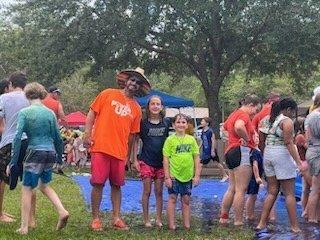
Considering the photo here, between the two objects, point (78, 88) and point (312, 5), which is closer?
point (312, 5)

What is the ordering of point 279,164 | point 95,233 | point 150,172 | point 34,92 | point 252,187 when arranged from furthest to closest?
point 252,187 → point 150,172 → point 279,164 → point 95,233 → point 34,92

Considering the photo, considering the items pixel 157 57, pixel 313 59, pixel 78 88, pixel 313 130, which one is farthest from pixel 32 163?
pixel 78 88

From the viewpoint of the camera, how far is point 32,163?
6.85 meters

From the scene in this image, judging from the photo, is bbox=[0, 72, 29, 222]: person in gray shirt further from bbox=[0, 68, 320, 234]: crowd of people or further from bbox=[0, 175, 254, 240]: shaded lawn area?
bbox=[0, 175, 254, 240]: shaded lawn area

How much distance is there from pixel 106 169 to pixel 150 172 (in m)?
0.70

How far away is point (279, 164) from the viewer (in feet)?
24.7

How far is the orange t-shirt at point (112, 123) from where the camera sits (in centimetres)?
738

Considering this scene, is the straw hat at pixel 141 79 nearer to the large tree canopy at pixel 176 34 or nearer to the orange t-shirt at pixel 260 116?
the orange t-shirt at pixel 260 116

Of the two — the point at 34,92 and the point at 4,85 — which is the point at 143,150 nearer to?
the point at 34,92

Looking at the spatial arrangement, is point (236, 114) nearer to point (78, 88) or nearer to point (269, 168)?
point (269, 168)

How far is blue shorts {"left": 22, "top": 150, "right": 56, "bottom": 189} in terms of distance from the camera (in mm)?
6848

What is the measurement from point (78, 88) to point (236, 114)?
53133 mm

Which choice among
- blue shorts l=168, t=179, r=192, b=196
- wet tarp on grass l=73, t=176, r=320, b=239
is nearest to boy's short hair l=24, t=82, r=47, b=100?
blue shorts l=168, t=179, r=192, b=196

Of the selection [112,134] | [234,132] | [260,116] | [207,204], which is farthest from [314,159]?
→ [207,204]
